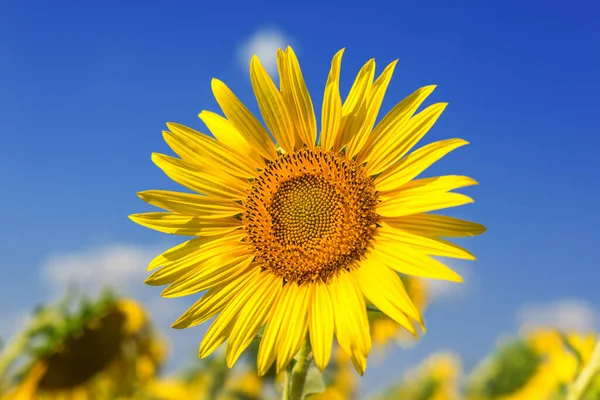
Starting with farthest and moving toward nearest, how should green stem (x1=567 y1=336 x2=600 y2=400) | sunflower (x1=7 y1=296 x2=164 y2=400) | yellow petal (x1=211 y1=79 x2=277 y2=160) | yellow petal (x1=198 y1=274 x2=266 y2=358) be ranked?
sunflower (x1=7 y1=296 x2=164 y2=400), green stem (x1=567 y1=336 x2=600 y2=400), yellow petal (x1=211 y1=79 x2=277 y2=160), yellow petal (x1=198 y1=274 x2=266 y2=358)

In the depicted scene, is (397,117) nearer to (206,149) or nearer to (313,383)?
(206,149)

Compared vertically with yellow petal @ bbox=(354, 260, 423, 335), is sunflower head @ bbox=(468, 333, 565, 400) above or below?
below

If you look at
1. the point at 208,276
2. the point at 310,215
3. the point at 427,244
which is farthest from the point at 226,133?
the point at 427,244

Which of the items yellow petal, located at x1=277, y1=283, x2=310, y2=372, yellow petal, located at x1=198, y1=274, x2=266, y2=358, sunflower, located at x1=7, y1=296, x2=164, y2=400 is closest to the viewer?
yellow petal, located at x1=277, y1=283, x2=310, y2=372

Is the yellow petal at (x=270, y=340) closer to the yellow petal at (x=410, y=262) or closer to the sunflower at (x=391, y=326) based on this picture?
the yellow petal at (x=410, y=262)

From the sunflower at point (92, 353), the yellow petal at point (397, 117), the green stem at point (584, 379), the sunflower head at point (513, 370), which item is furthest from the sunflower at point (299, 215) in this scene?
the sunflower head at point (513, 370)

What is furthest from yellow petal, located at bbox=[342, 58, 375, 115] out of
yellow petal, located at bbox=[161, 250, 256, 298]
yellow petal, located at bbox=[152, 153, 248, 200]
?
yellow petal, located at bbox=[161, 250, 256, 298]

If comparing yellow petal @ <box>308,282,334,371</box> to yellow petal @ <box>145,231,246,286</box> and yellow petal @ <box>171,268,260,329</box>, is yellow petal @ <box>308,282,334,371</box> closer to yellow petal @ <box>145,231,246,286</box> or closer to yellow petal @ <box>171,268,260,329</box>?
yellow petal @ <box>171,268,260,329</box>
